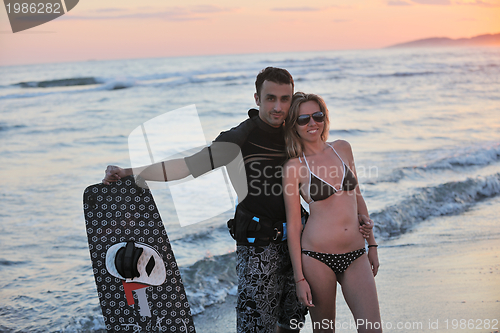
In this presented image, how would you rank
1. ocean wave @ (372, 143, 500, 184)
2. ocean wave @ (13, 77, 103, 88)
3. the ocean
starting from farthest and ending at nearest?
ocean wave @ (13, 77, 103, 88), ocean wave @ (372, 143, 500, 184), the ocean

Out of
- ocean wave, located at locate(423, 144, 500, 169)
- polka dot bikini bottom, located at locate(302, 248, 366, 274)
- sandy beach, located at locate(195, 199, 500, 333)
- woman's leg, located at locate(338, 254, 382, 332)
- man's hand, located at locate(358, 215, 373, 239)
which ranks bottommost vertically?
ocean wave, located at locate(423, 144, 500, 169)

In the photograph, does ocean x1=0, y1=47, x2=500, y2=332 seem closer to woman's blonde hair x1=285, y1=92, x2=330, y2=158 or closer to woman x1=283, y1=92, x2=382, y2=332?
woman x1=283, y1=92, x2=382, y2=332

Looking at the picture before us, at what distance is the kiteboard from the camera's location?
2.88 metres

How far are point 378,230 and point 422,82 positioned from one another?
1849 centimetres

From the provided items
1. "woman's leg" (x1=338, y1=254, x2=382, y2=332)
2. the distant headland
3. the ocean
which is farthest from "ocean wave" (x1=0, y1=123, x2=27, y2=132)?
the distant headland

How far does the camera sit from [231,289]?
490cm

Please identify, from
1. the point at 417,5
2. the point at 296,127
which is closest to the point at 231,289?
the point at 296,127

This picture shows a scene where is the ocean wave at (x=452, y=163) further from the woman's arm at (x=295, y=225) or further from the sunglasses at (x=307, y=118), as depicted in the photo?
the woman's arm at (x=295, y=225)

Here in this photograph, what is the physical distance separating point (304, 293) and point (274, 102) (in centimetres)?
124

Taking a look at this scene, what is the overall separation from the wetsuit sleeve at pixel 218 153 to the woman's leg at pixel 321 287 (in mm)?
812

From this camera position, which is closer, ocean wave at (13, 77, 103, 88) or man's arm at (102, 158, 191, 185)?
man's arm at (102, 158, 191, 185)

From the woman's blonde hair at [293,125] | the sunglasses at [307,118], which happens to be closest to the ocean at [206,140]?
the woman's blonde hair at [293,125]

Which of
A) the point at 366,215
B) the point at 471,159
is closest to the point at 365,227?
the point at 366,215

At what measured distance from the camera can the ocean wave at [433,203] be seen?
687 cm
